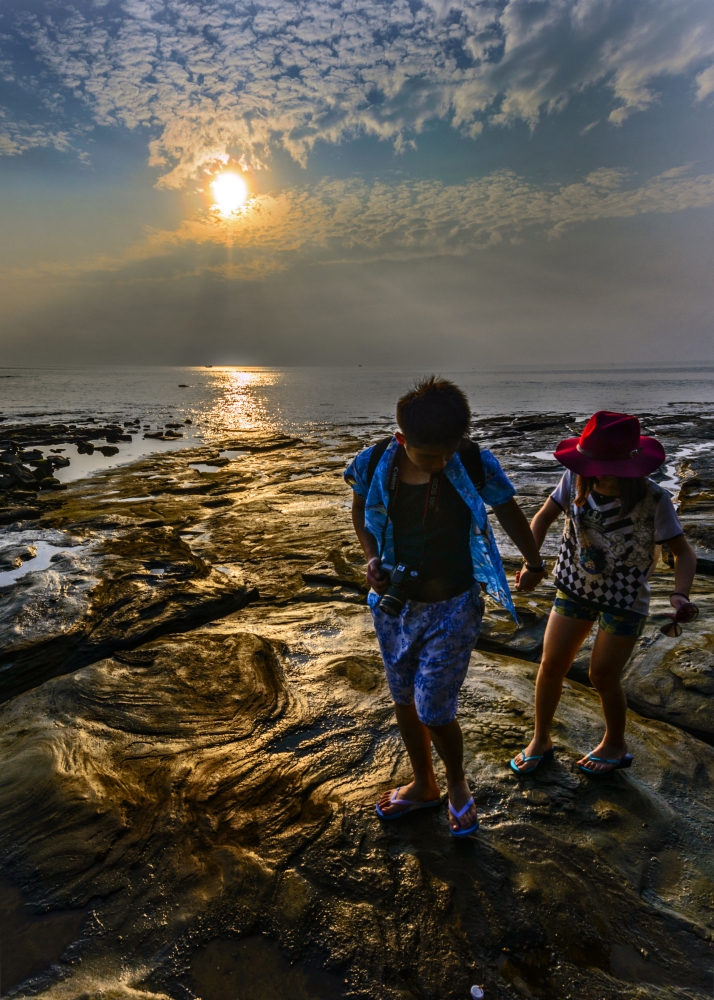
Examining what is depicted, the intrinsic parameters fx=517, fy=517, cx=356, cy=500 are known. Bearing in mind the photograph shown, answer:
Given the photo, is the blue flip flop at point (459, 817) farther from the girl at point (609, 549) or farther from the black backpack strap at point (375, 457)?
the black backpack strap at point (375, 457)

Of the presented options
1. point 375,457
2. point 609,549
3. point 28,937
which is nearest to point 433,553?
point 375,457

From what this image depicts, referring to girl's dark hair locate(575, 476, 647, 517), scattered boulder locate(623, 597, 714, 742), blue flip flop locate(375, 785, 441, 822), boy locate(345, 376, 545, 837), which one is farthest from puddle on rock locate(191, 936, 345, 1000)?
scattered boulder locate(623, 597, 714, 742)

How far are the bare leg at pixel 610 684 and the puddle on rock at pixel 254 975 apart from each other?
6.52 ft

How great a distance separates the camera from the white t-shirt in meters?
2.78

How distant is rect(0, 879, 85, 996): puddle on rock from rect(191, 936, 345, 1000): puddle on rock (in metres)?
0.64

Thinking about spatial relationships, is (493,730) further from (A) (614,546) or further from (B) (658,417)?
(B) (658,417)

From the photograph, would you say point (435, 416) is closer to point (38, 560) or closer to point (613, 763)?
point (613, 763)

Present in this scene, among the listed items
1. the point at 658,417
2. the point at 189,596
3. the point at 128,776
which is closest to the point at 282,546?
the point at 189,596

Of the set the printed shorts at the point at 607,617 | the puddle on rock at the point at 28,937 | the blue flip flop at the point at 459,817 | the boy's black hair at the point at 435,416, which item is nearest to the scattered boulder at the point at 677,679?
the printed shorts at the point at 607,617

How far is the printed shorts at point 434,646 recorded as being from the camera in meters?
2.55

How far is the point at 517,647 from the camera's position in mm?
5168

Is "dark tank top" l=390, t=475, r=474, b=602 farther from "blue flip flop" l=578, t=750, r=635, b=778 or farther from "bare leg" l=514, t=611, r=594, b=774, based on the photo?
"blue flip flop" l=578, t=750, r=635, b=778

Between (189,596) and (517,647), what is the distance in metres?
3.70

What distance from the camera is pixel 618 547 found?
9.37ft
